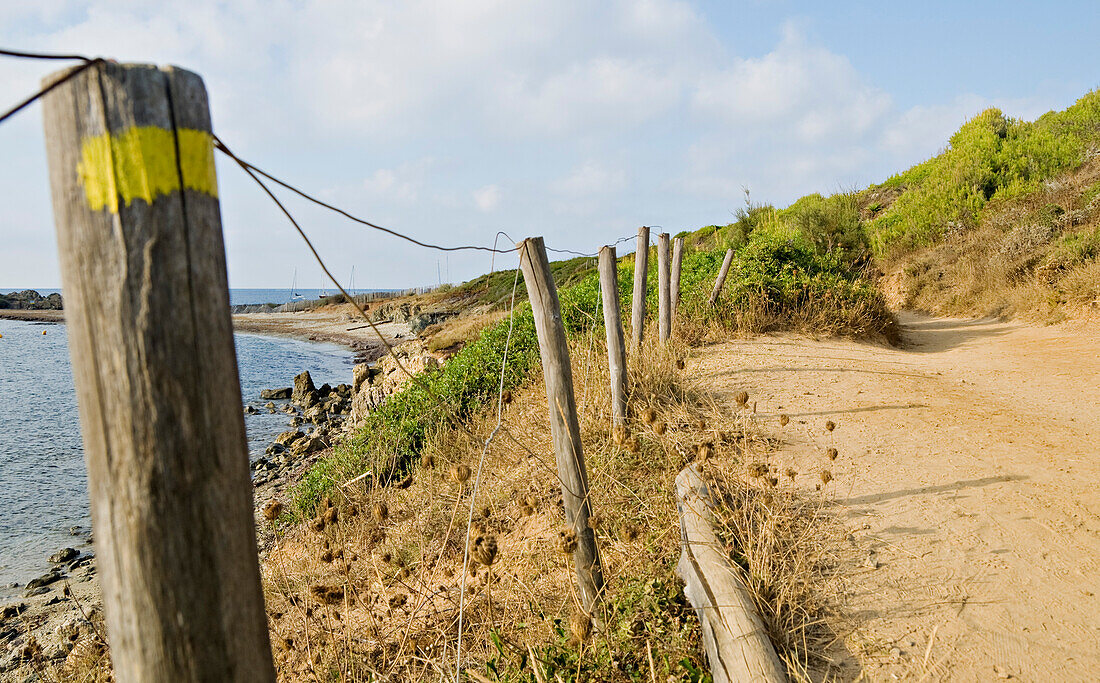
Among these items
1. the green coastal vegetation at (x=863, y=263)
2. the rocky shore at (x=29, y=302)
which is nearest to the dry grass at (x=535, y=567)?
the green coastal vegetation at (x=863, y=263)

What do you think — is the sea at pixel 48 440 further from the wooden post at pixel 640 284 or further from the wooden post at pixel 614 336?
the wooden post at pixel 640 284

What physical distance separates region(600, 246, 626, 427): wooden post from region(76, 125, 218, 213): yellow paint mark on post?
4.62 metres

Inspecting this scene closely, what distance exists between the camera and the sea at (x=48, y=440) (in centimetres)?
892

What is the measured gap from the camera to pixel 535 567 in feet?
14.3

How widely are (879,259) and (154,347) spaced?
18718 millimetres

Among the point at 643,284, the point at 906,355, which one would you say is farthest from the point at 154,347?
the point at 906,355

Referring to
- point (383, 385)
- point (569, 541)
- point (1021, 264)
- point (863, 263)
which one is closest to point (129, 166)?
point (569, 541)

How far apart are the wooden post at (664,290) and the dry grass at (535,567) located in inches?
51.8

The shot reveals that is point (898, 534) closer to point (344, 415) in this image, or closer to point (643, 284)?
point (643, 284)

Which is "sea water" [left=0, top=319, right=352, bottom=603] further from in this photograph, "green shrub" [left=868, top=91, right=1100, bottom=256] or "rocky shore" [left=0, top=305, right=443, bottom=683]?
"green shrub" [left=868, top=91, right=1100, bottom=256]

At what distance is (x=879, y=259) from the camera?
16.9 meters

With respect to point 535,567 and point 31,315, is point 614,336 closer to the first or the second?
point 535,567

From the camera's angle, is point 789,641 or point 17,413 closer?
point 789,641

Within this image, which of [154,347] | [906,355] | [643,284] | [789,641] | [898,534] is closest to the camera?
[154,347]
